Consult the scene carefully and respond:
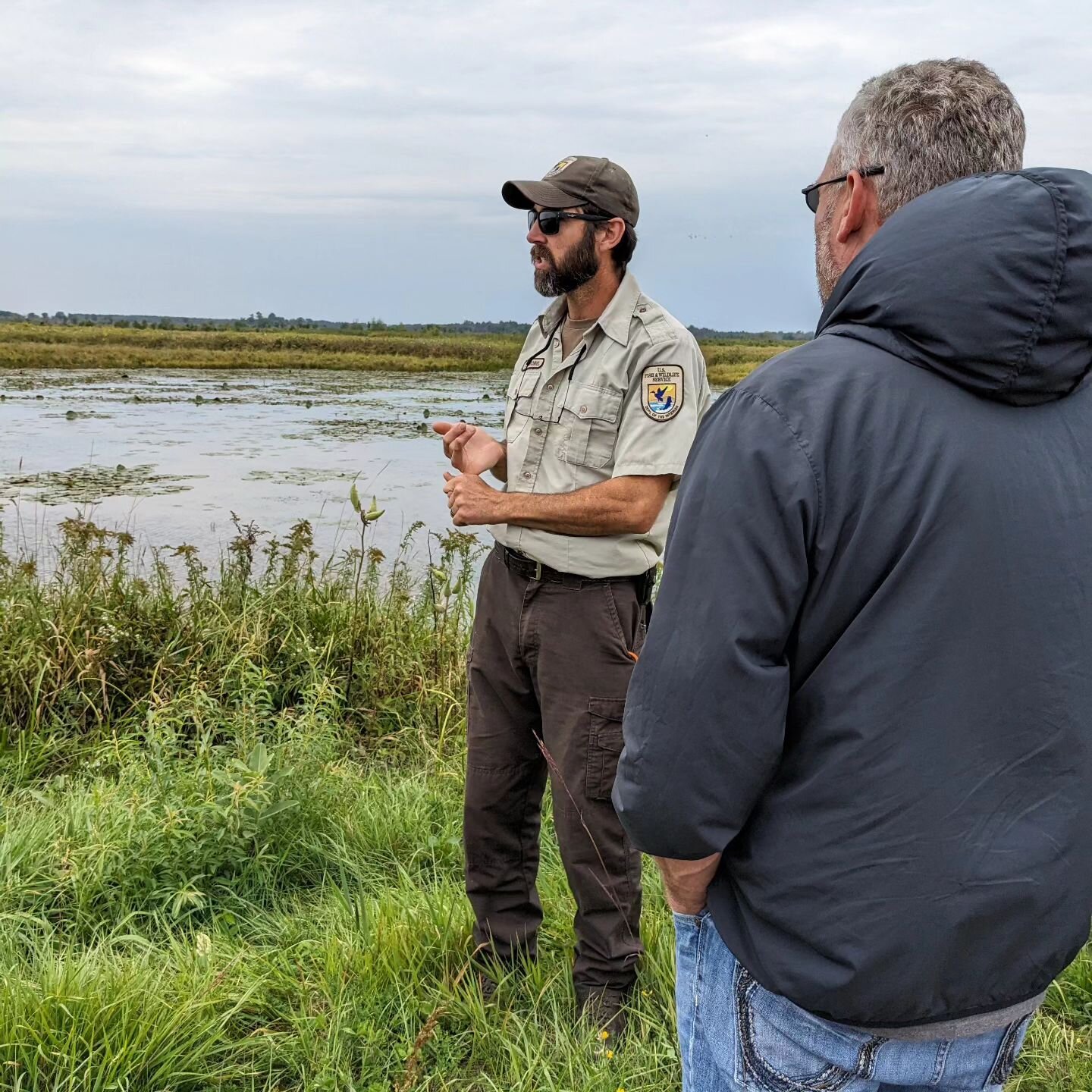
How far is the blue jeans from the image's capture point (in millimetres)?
1227

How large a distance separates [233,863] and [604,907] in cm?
122

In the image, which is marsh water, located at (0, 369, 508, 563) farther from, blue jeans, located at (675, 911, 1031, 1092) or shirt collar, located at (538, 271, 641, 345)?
blue jeans, located at (675, 911, 1031, 1092)

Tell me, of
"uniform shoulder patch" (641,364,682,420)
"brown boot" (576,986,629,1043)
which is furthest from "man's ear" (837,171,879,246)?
"brown boot" (576,986,629,1043)

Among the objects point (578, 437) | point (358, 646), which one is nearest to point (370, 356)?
point (358, 646)

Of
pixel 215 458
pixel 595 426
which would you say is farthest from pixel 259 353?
pixel 595 426

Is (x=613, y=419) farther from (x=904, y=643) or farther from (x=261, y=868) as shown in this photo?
(x=261, y=868)

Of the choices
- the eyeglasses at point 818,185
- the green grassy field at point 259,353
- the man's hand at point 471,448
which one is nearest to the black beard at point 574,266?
the man's hand at point 471,448

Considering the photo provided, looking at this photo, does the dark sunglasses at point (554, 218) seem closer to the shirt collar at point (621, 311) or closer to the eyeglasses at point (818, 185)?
the shirt collar at point (621, 311)

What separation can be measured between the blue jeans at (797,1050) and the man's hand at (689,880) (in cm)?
3

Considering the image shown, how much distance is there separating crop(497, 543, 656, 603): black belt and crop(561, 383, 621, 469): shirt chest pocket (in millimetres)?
273

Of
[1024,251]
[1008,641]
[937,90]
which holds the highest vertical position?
[937,90]

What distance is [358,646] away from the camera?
5141mm

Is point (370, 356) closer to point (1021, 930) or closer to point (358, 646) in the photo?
point (358, 646)

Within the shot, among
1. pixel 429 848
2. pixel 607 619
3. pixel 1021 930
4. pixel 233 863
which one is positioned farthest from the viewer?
pixel 429 848
